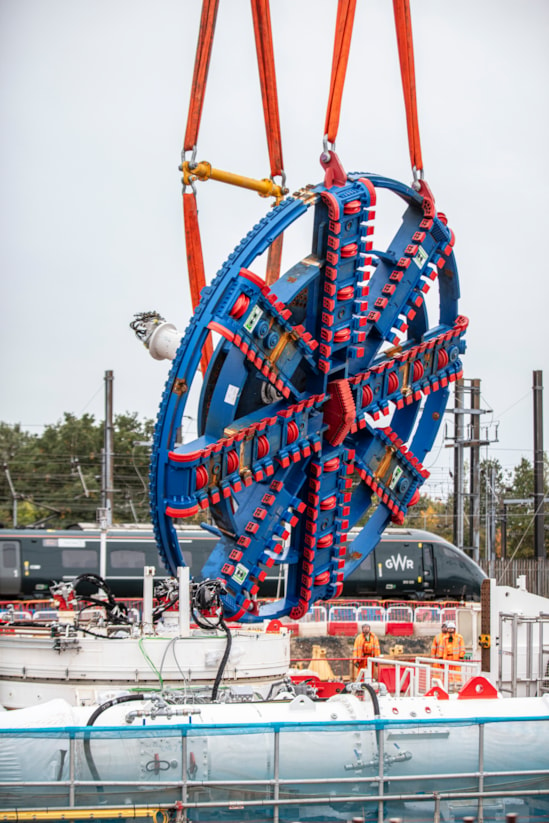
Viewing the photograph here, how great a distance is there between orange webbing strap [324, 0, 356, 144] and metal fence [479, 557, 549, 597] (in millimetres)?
28975

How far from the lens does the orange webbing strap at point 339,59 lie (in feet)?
60.3

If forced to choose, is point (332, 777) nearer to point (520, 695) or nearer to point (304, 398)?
point (520, 695)

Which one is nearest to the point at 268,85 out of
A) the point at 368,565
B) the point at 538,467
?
A: the point at 368,565

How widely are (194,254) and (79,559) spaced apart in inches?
944

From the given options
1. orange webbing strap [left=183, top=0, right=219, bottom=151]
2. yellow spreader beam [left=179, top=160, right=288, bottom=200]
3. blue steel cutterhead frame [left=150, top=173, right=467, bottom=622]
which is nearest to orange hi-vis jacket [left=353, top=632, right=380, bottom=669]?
blue steel cutterhead frame [left=150, top=173, right=467, bottom=622]

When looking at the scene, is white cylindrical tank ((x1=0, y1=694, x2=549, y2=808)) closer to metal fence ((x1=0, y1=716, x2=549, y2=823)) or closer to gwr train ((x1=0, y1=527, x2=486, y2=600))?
metal fence ((x1=0, y1=716, x2=549, y2=823))

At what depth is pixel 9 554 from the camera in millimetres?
41375

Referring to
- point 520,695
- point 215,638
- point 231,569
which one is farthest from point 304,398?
point 520,695

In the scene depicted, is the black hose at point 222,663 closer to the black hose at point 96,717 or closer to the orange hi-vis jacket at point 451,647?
the black hose at point 96,717

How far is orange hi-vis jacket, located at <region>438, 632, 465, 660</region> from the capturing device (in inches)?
942

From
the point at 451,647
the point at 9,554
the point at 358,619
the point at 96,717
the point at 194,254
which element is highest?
the point at 194,254

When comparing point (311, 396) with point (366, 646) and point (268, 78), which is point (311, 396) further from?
point (366, 646)

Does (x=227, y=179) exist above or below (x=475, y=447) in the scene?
above

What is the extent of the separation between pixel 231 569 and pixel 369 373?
4416 mm
